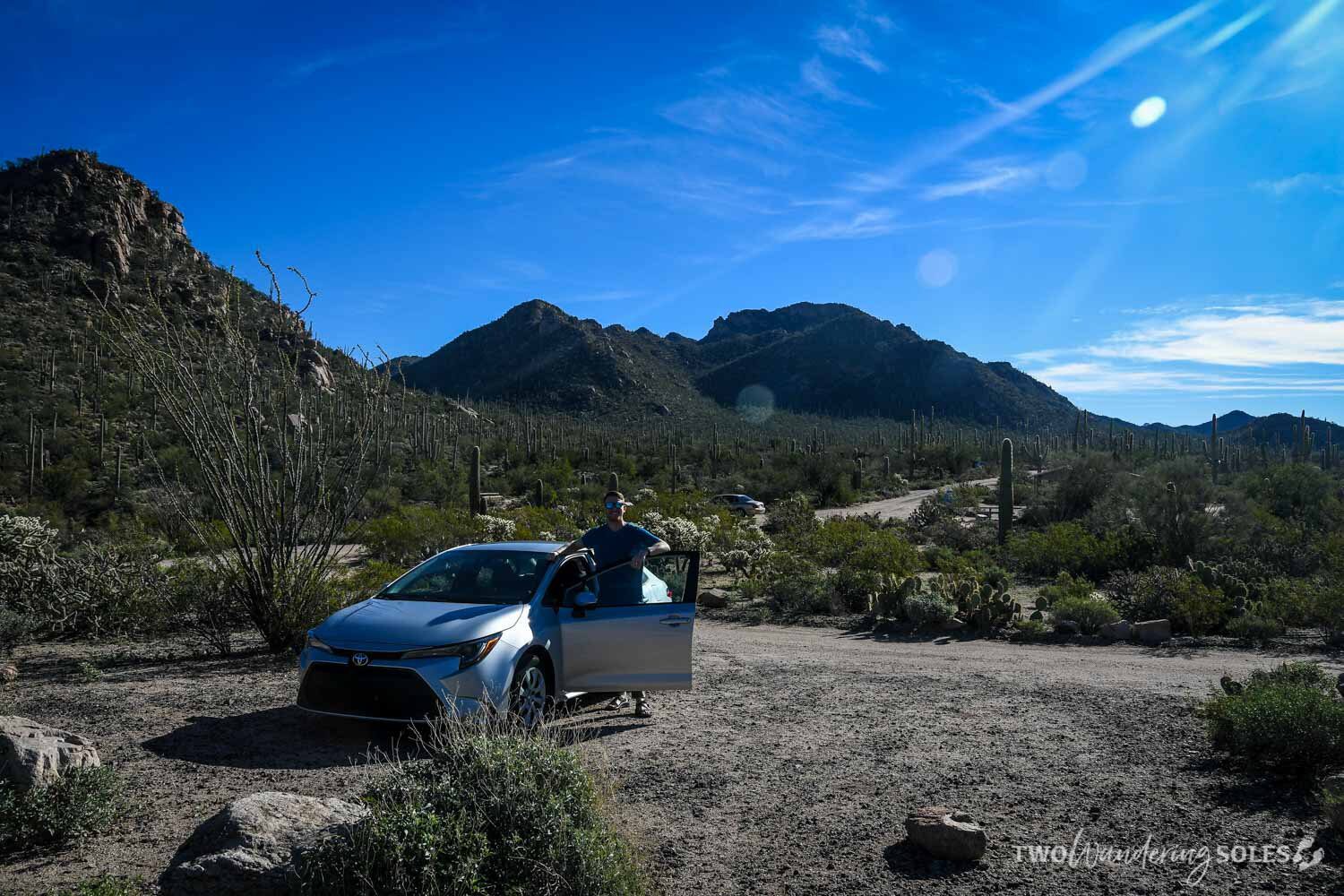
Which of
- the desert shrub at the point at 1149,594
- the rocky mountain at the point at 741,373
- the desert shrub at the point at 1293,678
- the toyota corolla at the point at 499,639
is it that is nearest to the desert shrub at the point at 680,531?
the desert shrub at the point at 1149,594

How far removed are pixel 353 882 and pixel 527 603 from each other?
3.45 meters

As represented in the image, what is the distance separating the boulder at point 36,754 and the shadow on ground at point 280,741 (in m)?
1.02

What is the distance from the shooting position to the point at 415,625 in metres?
6.13

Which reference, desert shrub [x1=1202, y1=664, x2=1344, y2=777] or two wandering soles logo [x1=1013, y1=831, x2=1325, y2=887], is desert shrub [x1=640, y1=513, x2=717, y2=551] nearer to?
desert shrub [x1=1202, y1=664, x2=1344, y2=777]

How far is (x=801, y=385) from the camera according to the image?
10688 cm

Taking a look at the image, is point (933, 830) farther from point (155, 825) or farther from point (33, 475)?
point (33, 475)

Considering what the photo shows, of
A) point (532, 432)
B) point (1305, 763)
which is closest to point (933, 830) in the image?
point (1305, 763)

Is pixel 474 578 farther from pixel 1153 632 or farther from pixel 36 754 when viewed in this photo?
pixel 1153 632

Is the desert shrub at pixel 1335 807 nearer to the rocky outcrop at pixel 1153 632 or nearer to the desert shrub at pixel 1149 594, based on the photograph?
the rocky outcrop at pixel 1153 632

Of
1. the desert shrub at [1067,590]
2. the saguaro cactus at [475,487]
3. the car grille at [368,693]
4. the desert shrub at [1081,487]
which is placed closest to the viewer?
the car grille at [368,693]

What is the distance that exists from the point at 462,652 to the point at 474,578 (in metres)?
1.30

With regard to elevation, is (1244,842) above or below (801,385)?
below

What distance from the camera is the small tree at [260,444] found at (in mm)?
8688

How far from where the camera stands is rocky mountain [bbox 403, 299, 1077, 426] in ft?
299
